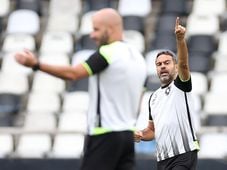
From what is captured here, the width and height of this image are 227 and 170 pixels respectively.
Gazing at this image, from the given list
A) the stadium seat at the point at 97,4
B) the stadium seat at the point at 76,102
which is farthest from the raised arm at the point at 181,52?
the stadium seat at the point at 97,4

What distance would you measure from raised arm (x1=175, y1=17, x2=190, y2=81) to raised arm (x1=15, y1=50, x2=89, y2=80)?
3.48 feet

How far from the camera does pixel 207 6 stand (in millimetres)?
15750

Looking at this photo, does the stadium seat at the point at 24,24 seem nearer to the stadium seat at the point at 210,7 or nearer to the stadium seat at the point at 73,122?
the stadium seat at the point at 210,7

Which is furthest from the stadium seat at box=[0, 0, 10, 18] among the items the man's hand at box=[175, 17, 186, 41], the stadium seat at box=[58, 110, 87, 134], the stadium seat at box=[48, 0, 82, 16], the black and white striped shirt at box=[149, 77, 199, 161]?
the man's hand at box=[175, 17, 186, 41]

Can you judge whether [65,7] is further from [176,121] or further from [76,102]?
[176,121]

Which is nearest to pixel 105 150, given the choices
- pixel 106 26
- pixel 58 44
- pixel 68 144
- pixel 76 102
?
pixel 106 26

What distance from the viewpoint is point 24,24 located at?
624 inches

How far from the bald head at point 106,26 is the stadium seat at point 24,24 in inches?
361

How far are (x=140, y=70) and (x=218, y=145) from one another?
19.5ft

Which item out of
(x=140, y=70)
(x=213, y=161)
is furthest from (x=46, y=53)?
(x=140, y=70)

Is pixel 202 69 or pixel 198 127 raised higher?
pixel 202 69

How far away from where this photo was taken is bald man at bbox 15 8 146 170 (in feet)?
21.9

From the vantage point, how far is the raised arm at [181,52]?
7.31 meters

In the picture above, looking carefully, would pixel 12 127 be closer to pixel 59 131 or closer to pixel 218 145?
pixel 59 131
